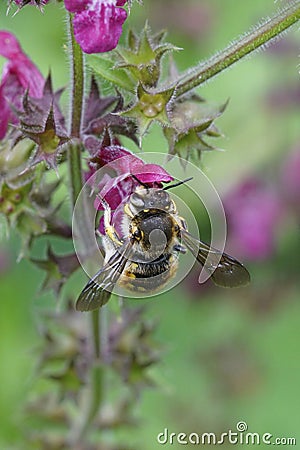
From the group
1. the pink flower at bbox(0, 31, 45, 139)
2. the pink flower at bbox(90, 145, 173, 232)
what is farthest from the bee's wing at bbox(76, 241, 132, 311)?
the pink flower at bbox(0, 31, 45, 139)

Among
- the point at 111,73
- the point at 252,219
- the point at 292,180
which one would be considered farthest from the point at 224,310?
the point at 111,73

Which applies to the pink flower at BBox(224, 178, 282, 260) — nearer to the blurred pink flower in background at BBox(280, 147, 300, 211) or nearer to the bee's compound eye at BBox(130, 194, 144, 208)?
the blurred pink flower in background at BBox(280, 147, 300, 211)

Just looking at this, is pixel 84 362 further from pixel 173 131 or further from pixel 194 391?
pixel 194 391

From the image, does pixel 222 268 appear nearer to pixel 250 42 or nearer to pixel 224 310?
pixel 250 42

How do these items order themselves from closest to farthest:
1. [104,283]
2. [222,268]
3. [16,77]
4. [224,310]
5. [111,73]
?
[104,283]
[222,268]
[111,73]
[16,77]
[224,310]

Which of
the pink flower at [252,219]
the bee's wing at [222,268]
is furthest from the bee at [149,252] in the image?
the pink flower at [252,219]

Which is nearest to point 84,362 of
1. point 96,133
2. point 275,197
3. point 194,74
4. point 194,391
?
point 96,133
